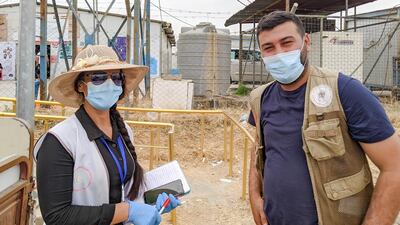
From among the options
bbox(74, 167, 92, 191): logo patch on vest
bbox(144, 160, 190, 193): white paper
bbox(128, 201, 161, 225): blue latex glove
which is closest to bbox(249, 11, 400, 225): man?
bbox(144, 160, 190, 193): white paper

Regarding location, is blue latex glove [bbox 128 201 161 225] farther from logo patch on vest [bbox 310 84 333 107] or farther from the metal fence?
the metal fence

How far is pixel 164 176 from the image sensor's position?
78.5 inches

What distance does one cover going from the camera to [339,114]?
1.82m

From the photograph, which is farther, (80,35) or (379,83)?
(80,35)

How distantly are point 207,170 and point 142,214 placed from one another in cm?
467

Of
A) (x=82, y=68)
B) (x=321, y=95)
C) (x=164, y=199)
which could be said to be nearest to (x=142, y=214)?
(x=164, y=199)

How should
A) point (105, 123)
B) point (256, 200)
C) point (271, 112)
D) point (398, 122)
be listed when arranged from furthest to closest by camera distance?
point (398, 122) → point (256, 200) → point (271, 112) → point (105, 123)

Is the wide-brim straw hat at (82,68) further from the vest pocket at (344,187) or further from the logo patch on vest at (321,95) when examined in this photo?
the vest pocket at (344,187)

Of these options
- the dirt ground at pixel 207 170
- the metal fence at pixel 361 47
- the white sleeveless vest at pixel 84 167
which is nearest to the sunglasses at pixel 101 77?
the white sleeveless vest at pixel 84 167

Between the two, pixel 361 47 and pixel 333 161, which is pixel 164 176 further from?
pixel 361 47

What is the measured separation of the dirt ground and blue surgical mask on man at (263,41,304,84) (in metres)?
2.45

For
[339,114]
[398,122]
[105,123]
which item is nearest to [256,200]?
[339,114]

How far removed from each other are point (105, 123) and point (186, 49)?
408 inches

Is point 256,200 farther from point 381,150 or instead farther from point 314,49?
point 314,49
